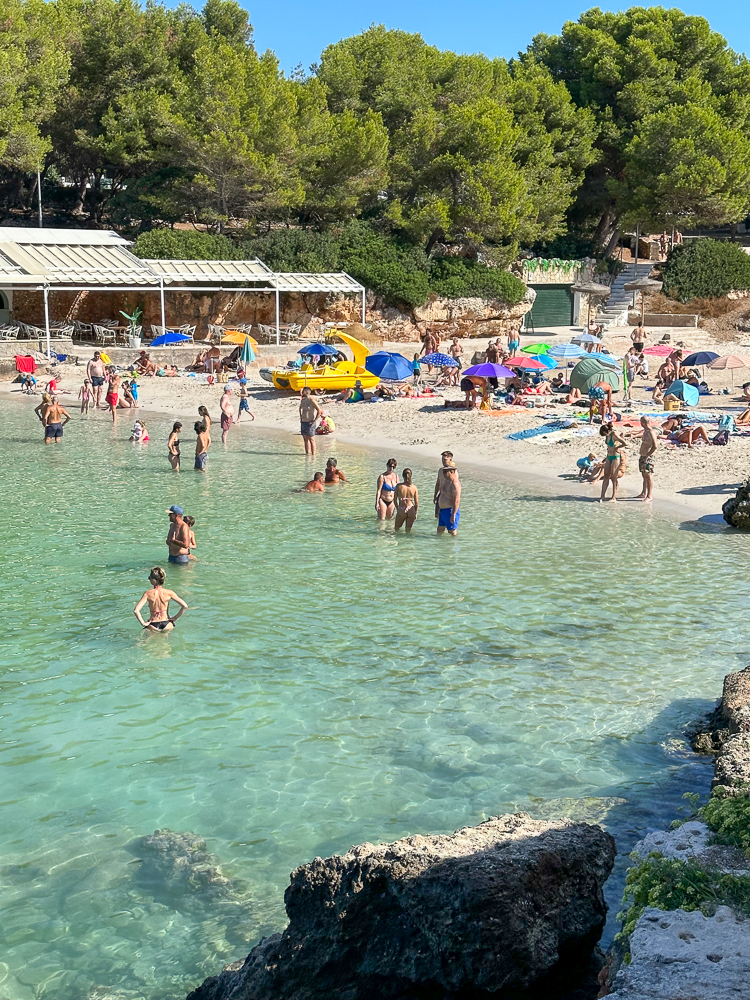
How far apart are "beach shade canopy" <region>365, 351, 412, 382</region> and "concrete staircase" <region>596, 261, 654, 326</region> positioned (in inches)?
664

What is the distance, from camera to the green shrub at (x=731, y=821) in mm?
5258

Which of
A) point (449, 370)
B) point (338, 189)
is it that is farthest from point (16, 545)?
point (338, 189)

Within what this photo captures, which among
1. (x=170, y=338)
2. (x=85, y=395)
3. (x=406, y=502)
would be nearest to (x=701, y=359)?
(x=406, y=502)

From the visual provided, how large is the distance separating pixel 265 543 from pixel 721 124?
123 feet

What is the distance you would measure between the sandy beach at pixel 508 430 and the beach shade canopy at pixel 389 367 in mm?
869

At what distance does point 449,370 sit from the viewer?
29766 mm

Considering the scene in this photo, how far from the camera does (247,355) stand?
32.2m

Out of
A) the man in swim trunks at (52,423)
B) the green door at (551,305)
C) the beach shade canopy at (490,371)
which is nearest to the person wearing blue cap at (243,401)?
the man in swim trunks at (52,423)

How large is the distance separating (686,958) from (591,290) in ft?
140

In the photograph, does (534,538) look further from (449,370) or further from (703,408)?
(449,370)

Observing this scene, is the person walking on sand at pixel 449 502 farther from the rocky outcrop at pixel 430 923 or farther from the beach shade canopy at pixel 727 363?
the beach shade canopy at pixel 727 363

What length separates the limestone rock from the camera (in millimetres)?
3945

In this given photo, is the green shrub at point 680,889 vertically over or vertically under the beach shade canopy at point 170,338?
under

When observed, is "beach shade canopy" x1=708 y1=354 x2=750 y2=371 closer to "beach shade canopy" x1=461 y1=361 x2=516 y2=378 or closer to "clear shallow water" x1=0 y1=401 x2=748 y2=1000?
"beach shade canopy" x1=461 y1=361 x2=516 y2=378
